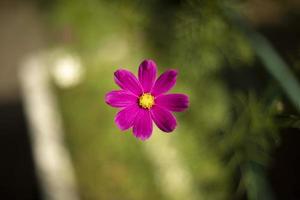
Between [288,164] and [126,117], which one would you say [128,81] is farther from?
[288,164]

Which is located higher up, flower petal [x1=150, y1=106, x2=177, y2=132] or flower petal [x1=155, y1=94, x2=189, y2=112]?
Result: flower petal [x1=155, y1=94, x2=189, y2=112]

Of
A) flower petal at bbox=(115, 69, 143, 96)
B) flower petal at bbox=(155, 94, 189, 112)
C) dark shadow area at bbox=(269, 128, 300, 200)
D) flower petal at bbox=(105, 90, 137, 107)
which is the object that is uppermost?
flower petal at bbox=(115, 69, 143, 96)

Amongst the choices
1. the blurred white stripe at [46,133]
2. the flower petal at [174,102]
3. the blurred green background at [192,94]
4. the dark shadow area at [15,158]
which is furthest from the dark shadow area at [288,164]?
the dark shadow area at [15,158]

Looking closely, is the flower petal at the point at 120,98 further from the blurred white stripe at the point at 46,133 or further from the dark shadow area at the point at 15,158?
the dark shadow area at the point at 15,158

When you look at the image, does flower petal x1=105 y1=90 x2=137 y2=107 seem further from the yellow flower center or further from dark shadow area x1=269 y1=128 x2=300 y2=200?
dark shadow area x1=269 y1=128 x2=300 y2=200

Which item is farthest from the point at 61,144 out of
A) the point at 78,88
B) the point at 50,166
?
the point at 78,88

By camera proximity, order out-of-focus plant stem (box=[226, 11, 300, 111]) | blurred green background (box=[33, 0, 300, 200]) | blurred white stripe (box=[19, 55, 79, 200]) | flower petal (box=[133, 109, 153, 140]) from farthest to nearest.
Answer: blurred white stripe (box=[19, 55, 79, 200]) → blurred green background (box=[33, 0, 300, 200]) → out-of-focus plant stem (box=[226, 11, 300, 111]) → flower petal (box=[133, 109, 153, 140])

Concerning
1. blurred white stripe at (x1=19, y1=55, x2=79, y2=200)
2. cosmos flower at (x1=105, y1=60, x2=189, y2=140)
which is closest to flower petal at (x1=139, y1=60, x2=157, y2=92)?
cosmos flower at (x1=105, y1=60, x2=189, y2=140)
